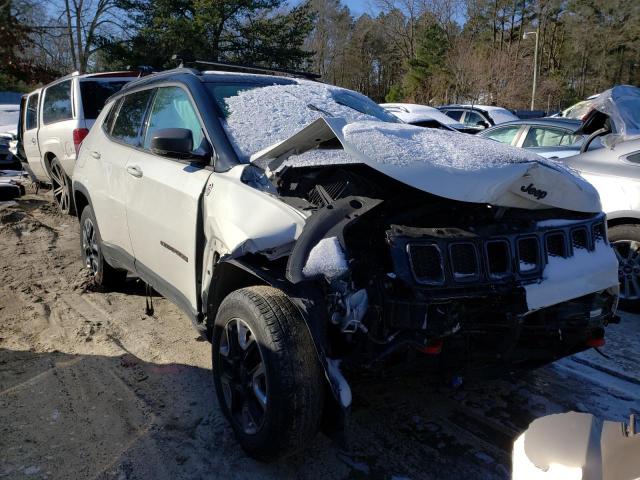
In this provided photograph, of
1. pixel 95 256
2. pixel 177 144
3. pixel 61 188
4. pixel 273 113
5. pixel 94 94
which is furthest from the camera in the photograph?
pixel 61 188

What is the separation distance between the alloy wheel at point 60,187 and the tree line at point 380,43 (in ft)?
39.8

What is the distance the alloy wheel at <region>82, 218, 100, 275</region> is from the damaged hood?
Answer: 2563 mm

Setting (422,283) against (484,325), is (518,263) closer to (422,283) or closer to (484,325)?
(484,325)

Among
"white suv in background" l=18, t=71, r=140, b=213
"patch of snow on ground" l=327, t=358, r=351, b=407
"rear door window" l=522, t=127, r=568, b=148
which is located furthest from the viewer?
"rear door window" l=522, t=127, r=568, b=148

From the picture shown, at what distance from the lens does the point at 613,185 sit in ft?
16.1

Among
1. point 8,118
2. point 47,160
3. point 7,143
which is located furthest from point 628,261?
point 8,118

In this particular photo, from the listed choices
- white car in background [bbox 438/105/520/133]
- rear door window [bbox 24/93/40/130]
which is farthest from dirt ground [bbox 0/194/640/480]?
white car in background [bbox 438/105/520/133]

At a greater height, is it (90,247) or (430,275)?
(430,275)

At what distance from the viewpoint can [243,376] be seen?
2.74 m

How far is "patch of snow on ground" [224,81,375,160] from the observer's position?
3.35 meters

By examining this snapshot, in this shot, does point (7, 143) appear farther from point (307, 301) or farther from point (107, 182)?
point (307, 301)

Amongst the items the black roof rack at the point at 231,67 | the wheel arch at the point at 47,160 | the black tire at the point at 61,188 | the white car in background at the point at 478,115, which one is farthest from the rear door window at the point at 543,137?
the white car in background at the point at 478,115

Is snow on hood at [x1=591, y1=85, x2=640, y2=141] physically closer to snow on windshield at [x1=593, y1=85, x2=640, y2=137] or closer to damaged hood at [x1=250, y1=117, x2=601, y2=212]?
snow on windshield at [x1=593, y1=85, x2=640, y2=137]

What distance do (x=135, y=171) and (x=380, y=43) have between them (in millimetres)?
53374
